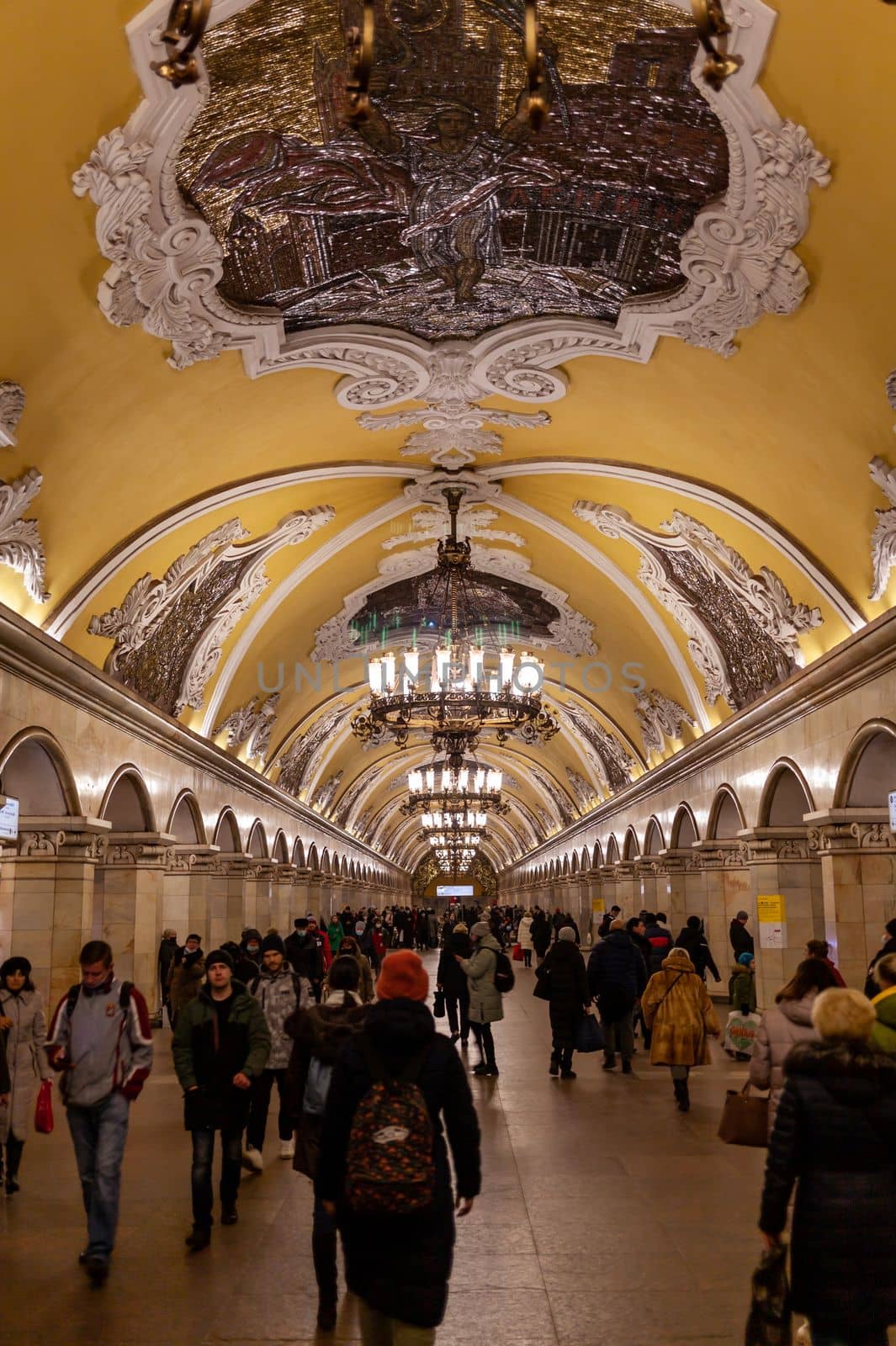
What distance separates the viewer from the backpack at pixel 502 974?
11297mm

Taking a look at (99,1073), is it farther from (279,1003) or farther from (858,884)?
(858,884)

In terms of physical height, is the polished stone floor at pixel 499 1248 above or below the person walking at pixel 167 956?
below

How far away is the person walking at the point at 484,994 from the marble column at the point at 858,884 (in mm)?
3376

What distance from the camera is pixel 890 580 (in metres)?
10.5

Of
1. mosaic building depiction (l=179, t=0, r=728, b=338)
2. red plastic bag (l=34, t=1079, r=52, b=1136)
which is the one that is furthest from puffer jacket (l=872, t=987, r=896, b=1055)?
mosaic building depiction (l=179, t=0, r=728, b=338)

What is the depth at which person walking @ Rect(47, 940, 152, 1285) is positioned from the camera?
18.1 feet

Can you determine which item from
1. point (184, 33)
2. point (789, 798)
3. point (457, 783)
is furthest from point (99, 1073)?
point (457, 783)

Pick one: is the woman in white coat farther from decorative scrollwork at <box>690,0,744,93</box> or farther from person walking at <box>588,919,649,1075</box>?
decorative scrollwork at <box>690,0,744,93</box>

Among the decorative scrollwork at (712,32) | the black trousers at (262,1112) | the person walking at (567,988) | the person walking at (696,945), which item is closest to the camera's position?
the decorative scrollwork at (712,32)

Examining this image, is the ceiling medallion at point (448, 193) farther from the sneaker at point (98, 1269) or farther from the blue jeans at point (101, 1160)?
the sneaker at point (98, 1269)

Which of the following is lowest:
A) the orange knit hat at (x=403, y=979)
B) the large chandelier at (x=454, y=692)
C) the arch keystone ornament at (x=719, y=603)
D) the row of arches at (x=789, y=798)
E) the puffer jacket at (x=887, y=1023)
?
the puffer jacket at (x=887, y=1023)

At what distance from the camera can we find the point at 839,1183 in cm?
349

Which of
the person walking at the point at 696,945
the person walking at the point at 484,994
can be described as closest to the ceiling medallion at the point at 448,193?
the person walking at the point at 484,994

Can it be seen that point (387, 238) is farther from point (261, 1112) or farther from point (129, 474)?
point (261, 1112)
